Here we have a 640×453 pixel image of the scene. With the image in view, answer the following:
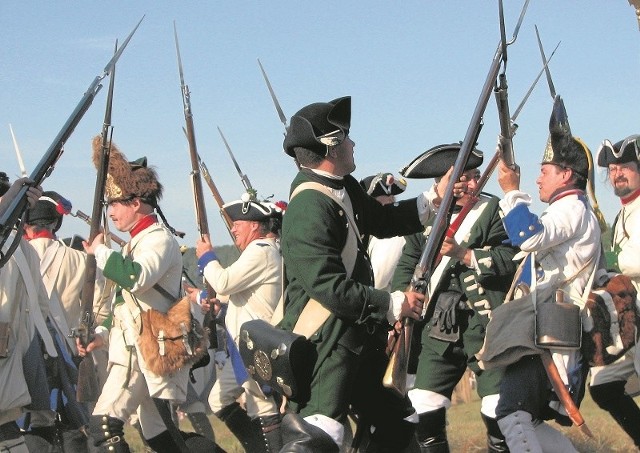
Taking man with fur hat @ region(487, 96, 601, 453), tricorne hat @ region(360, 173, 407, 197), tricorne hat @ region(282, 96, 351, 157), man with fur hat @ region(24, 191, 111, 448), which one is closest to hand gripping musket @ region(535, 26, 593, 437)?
man with fur hat @ region(487, 96, 601, 453)

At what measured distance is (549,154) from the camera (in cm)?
641

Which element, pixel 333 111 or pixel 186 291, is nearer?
pixel 333 111

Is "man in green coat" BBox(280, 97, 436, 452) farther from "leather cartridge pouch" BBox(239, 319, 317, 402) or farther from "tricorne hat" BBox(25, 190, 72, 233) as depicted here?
"tricorne hat" BBox(25, 190, 72, 233)

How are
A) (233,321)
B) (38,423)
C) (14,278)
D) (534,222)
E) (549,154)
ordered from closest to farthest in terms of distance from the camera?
1. (534,222)
2. (549,154)
3. (14,278)
4. (38,423)
5. (233,321)

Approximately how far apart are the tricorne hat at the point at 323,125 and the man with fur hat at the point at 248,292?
2.92m

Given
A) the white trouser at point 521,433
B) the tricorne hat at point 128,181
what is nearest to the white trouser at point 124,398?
the tricorne hat at point 128,181

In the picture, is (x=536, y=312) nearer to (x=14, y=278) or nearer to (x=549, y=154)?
(x=549, y=154)

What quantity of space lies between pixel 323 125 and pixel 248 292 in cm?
325

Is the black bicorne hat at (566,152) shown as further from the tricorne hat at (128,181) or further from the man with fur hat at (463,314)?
the tricorne hat at (128,181)

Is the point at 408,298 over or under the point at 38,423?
over

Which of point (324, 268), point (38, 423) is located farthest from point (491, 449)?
point (38, 423)

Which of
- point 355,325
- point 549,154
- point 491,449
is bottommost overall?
point 491,449

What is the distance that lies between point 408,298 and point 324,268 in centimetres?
43

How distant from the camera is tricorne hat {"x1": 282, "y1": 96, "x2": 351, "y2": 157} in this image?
17.5 ft
